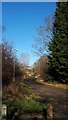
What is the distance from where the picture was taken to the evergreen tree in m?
38.0

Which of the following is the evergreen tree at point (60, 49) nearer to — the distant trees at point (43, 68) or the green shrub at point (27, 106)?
the distant trees at point (43, 68)

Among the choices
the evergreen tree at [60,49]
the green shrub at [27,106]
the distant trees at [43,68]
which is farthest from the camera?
the distant trees at [43,68]

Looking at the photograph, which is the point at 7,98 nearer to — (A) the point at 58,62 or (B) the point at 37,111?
(B) the point at 37,111

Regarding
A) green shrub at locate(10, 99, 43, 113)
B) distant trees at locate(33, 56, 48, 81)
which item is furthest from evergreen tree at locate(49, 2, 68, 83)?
green shrub at locate(10, 99, 43, 113)

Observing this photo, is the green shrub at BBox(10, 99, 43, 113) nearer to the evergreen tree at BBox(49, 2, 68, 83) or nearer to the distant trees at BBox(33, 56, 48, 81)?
the evergreen tree at BBox(49, 2, 68, 83)

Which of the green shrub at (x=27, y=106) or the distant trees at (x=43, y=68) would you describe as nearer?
the green shrub at (x=27, y=106)

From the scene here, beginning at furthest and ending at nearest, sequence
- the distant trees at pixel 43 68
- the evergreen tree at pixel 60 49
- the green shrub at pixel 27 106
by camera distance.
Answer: the distant trees at pixel 43 68, the evergreen tree at pixel 60 49, the green shrub at pixel 27 106

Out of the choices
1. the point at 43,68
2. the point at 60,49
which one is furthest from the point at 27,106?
the point at 43,68

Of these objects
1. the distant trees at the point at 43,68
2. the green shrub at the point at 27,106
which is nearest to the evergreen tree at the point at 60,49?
the distant trees at the point at 43,68

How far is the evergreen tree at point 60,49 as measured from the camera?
37969 millimetres

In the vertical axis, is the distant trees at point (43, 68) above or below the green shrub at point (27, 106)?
above

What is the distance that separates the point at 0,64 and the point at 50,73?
2251 cm

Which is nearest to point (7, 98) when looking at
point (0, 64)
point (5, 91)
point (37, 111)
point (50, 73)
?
point (5, 91)

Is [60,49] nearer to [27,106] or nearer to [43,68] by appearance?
[43,68]
